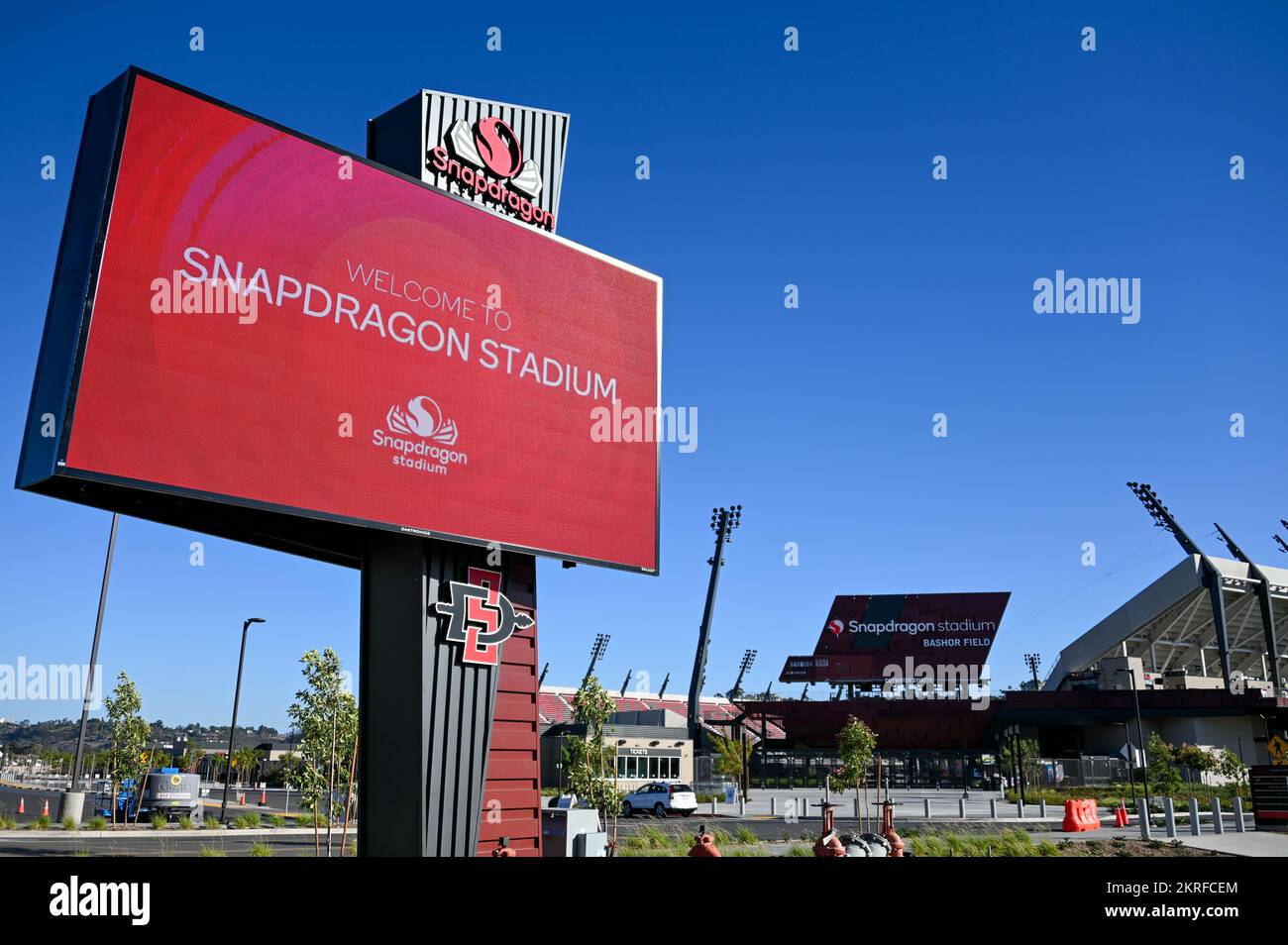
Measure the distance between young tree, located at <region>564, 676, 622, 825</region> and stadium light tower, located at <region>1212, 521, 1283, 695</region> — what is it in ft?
174

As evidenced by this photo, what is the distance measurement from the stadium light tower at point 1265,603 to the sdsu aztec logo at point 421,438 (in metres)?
65.1

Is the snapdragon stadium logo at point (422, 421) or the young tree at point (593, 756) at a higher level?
the snapdragon stadium logo at point (422, 421)

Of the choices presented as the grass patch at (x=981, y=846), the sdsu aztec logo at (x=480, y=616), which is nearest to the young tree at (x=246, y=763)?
the grass patch at (x=981, y=846)

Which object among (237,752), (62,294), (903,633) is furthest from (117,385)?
(237,752)

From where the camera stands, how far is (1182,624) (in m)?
75.5

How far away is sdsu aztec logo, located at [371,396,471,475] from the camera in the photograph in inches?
617

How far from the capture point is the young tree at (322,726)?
2131 cm

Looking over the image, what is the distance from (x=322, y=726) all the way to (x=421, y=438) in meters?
8.69

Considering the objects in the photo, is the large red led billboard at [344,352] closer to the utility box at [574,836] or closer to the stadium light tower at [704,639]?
the utility box at [574,836]

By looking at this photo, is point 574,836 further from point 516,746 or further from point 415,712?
point 415,712

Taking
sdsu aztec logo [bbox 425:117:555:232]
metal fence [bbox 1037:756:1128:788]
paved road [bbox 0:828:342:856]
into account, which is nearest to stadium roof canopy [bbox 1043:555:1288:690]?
metal fence [bbox 1037:756:1128:788]

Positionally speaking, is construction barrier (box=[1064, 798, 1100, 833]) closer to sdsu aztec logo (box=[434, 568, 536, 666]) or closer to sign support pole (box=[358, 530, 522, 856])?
sdsu aztec logo (box=[434, 568, 536, 666])

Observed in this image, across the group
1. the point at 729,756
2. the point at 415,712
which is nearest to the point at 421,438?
the point at 415,712
